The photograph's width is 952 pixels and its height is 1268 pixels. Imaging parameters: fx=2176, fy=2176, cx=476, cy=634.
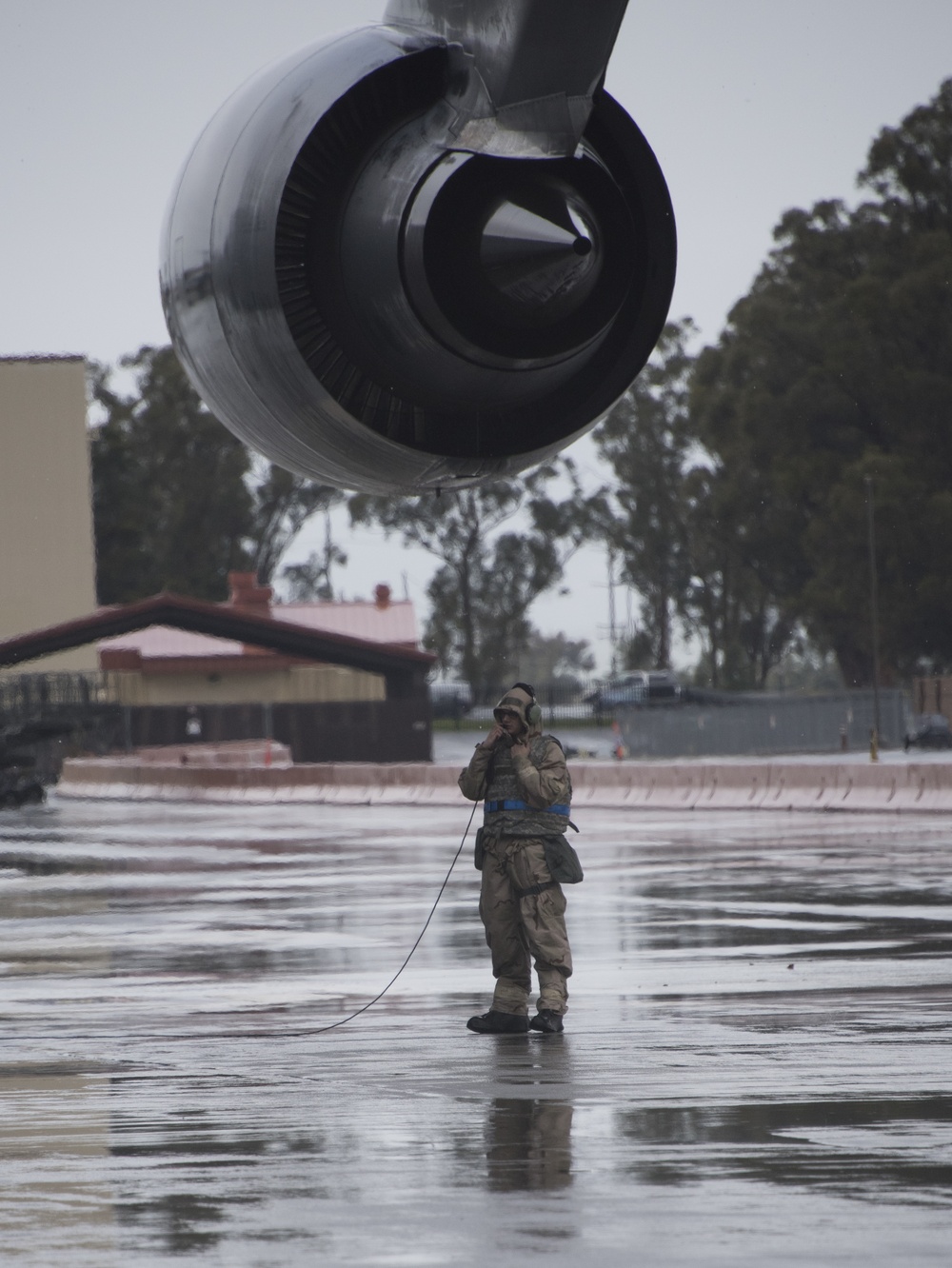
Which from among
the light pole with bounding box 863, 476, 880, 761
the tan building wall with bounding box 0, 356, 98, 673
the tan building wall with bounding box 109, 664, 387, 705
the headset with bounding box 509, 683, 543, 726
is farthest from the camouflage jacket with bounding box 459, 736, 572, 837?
the tan building wall with bounding box 109, 664, 387, 705

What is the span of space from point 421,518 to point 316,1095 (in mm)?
76697

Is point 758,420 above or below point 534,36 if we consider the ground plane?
above

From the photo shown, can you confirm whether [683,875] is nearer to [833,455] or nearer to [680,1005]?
[680,1005]

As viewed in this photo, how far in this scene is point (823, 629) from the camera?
2906 inches

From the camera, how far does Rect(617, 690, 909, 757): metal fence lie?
209ft

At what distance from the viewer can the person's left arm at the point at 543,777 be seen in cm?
991

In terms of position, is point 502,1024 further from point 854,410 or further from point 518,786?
point 854,410

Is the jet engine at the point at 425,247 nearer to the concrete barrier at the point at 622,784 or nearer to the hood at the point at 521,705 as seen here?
the hood at the point at 521,705

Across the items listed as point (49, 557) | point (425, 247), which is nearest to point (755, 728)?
point (49, 557)

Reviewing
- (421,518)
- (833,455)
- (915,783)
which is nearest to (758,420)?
(833,455)

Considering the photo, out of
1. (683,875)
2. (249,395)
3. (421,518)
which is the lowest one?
(683,875)

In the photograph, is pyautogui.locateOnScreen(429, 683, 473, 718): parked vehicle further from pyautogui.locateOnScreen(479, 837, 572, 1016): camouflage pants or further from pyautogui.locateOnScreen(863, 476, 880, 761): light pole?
pyautogui.locateOnScreen(479, 837, 572, 1016): camouflage pants

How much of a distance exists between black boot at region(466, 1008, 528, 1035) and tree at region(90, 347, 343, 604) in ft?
248

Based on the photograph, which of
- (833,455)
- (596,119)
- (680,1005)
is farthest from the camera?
(833,455)
